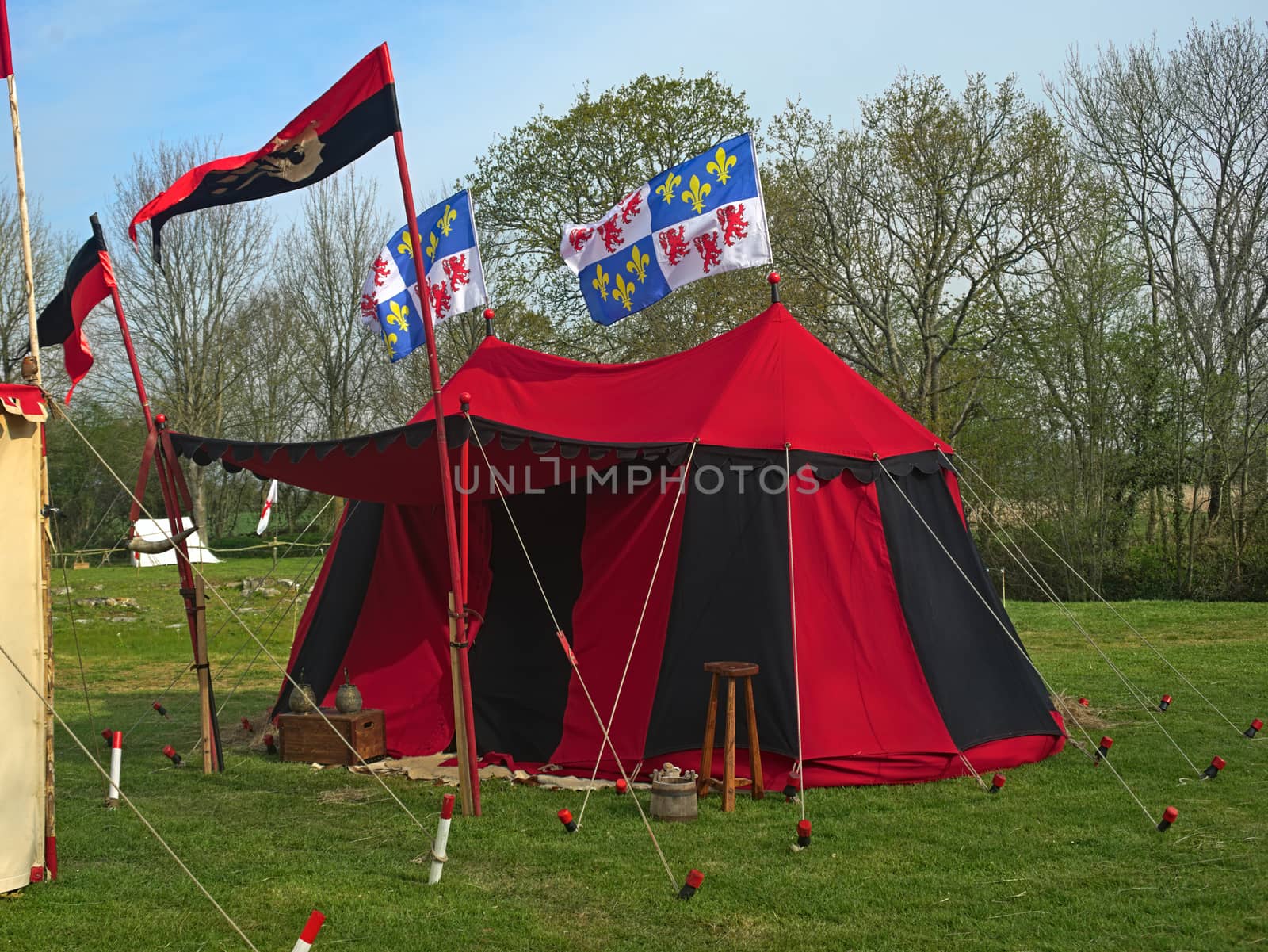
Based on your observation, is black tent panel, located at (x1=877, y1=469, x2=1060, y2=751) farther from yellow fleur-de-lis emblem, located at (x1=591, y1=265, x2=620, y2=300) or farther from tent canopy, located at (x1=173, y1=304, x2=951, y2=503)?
yellow fleur-de-lis emblem, located at (x1=591, y1=265, x2=620, y2=300)

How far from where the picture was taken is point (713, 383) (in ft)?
21.1

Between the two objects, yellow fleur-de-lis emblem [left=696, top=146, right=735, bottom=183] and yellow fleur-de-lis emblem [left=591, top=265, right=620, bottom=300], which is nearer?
yellow fleur-de-lis emblem [left=696, top=146, right=735, bottom=183]

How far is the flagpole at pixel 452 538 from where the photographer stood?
15.3ft

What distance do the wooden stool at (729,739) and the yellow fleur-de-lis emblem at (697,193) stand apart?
269 centimetres

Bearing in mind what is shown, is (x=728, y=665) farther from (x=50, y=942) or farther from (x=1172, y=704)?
(x=1172, y=704)

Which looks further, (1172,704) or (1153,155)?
(1153,155)

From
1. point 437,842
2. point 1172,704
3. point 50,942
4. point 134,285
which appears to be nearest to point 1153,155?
point 1172,704

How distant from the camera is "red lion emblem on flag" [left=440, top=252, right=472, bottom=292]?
703 cm

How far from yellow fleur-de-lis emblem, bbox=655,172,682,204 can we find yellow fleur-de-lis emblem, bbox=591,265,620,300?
60 cm

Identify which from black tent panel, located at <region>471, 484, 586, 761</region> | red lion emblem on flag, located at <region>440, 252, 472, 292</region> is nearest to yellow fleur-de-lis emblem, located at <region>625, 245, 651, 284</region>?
red lion emblem on flag, located at <region>440, 252, 472, 292</region>

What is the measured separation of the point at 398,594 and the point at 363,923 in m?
3.45

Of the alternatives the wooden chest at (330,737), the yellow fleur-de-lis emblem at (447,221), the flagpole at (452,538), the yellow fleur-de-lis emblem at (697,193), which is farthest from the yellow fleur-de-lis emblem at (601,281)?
the wooden chest at (330,737)

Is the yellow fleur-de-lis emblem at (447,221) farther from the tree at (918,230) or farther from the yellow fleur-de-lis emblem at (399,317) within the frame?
the tree at (918,230)

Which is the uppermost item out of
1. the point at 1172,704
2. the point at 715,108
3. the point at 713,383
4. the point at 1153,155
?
the point at 715,108
